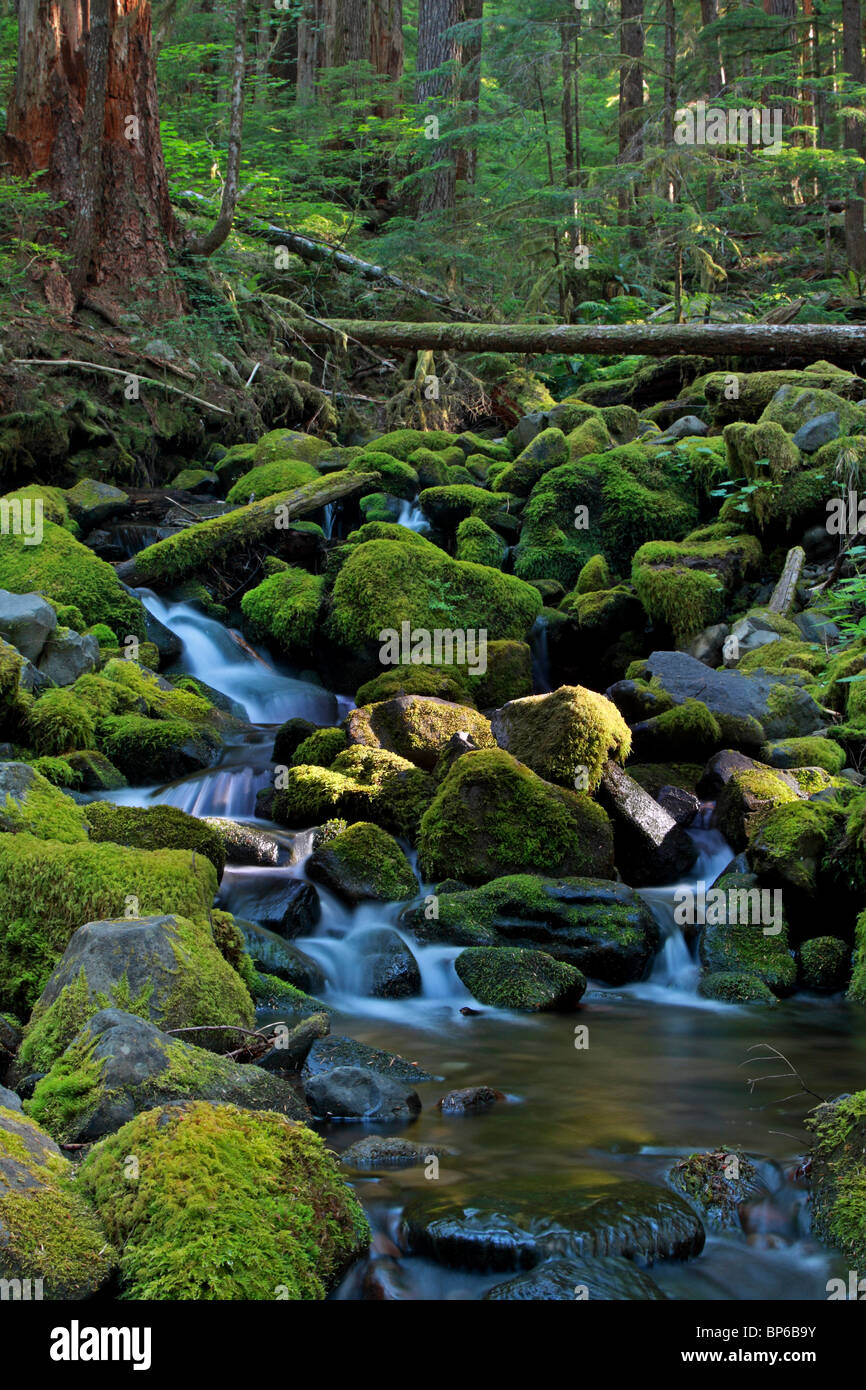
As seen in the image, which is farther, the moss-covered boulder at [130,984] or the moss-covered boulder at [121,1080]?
the moss-covered boulder at [130,984]

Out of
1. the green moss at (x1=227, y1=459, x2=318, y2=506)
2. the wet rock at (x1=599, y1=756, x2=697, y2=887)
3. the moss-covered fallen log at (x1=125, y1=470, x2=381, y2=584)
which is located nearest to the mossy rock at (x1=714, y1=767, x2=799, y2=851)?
the wet rock at (x1=599, y1=756, x2=697, y2=887)

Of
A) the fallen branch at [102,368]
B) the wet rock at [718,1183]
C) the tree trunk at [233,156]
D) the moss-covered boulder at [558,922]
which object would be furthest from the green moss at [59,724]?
the tree trunk at [233,156]

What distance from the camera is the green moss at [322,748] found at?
9.12m

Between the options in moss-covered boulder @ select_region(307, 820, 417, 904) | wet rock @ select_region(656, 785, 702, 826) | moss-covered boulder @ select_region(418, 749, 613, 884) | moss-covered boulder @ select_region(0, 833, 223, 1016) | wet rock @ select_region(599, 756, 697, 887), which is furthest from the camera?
wet rock @ select_region(656, 785, 702, 826)

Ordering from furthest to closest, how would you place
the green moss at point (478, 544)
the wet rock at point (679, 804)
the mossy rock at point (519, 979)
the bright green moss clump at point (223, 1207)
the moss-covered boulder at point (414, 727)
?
1. the green moss at point (478, 544)
2. the moss-covered boulder at point (414, 727)
3. the wet rock at point (679, 804)
4. the mossy rock at point (519, 979)
5. the bright green moss clump at point (223, 1207)

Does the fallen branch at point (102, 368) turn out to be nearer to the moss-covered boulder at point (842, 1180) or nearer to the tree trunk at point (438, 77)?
the tree trunk at point (438, 77)

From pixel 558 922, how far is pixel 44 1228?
4347 mm

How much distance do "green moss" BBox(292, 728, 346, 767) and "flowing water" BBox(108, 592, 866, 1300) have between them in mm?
776

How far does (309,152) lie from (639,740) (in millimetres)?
15972

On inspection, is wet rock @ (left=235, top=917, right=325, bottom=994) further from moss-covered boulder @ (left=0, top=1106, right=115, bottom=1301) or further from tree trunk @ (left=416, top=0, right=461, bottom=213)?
tree trunk @ (left=416, top=0, right=461, bottom=213)

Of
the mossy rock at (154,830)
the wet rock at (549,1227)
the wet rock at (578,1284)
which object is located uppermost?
the mossy rock at (154,830)

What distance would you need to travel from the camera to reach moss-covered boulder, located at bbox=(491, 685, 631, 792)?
8195mm

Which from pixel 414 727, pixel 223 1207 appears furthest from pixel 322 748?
pixel 223 1207

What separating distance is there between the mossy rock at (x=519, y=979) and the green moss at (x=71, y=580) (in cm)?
605
